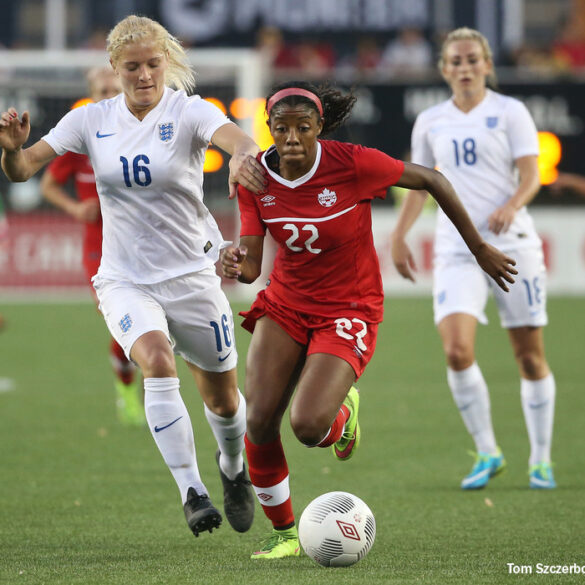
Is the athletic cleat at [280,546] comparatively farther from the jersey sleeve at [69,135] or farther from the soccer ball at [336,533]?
the jersey sleeve at [69,135]

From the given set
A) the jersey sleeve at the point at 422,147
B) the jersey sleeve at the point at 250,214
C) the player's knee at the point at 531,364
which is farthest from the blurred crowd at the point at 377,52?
the jersey sleeve at the point at 250,214

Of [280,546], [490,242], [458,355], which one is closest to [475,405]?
[458,355]

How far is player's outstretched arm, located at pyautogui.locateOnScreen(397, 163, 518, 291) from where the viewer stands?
5.52 metres

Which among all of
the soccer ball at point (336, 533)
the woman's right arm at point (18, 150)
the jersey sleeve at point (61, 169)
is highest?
the jersey sleeve at point (61, 169)

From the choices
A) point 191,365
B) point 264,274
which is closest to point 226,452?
point 191,365

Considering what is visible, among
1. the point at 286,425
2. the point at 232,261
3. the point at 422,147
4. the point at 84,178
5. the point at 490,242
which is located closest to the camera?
the point at 232,261

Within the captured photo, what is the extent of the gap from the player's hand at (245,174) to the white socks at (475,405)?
102 inches

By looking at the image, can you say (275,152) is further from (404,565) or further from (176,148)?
(404,565)

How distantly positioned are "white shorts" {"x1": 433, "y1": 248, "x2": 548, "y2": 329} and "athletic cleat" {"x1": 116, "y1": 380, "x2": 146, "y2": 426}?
3236 mm

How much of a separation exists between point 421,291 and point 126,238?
1603 cm

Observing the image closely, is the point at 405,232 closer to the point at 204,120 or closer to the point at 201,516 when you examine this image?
the point at 204,120

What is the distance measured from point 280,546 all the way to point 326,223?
145 centimetres

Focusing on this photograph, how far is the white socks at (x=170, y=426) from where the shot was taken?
5.41 meters

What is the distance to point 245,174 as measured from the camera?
512cm
